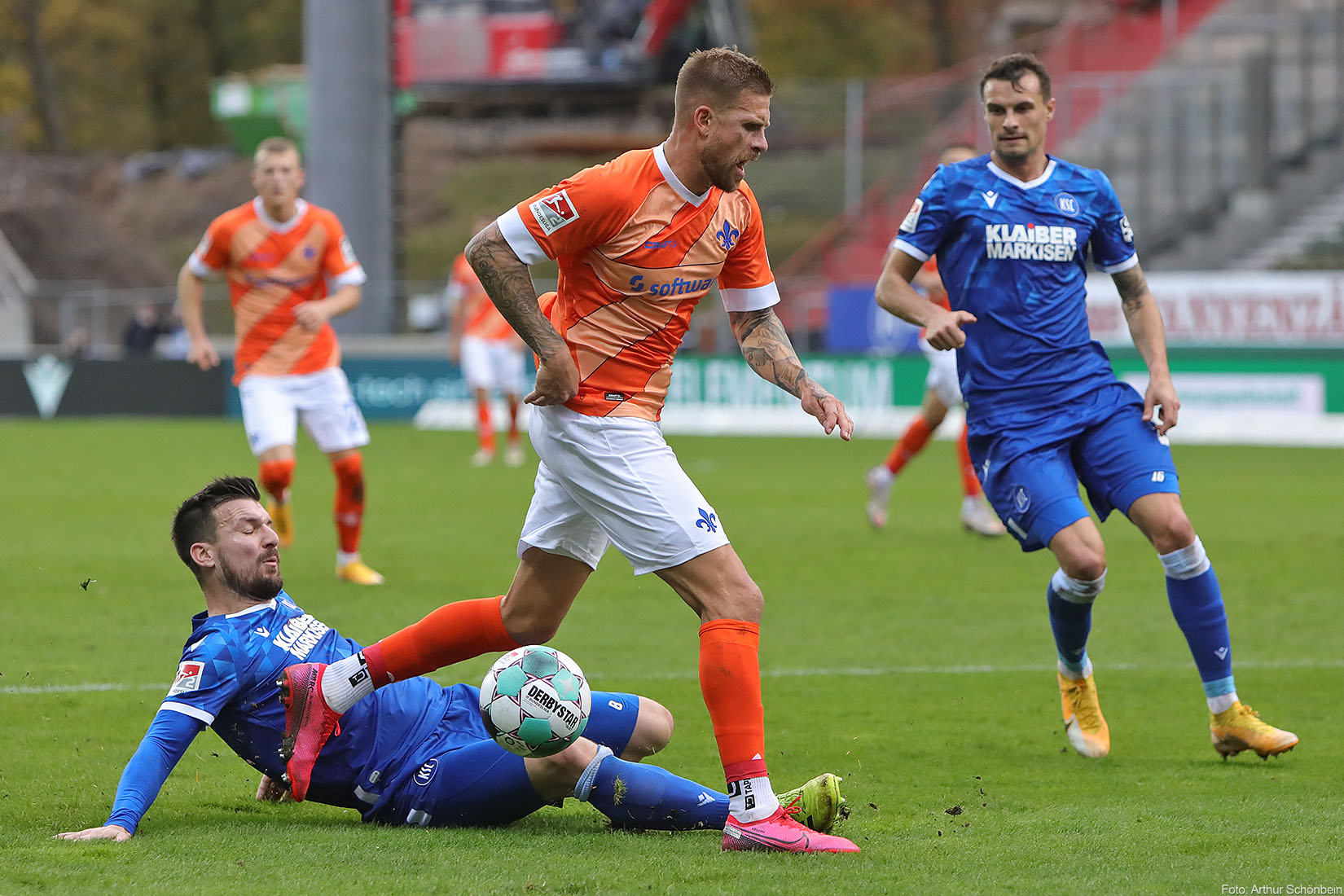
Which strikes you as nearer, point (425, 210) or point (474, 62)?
point (474, 62)

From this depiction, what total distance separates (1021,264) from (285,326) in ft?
17.0

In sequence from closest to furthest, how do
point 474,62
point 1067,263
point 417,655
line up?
point 417,655, point 1067,263, point 474,62

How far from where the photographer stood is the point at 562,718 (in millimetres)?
4328

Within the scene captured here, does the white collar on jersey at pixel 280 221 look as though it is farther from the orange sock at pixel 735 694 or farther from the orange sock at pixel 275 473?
the orange sock at pixel 735 694

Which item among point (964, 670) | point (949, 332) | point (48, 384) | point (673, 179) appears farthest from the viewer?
point (48, 384)

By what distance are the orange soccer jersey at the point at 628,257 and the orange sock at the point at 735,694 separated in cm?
70

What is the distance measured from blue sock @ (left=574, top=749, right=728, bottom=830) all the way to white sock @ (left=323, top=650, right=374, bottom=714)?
66 cm

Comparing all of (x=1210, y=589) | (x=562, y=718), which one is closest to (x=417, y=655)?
(x=562, y=718)

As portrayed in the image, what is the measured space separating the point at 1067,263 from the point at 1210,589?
1.26 meters

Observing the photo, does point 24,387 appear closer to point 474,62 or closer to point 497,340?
point 497,340

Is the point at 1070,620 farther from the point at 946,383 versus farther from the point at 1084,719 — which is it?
the point at 946,383

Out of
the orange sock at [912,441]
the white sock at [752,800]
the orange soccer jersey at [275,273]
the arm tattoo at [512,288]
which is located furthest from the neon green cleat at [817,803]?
the orange sock at [912,441]

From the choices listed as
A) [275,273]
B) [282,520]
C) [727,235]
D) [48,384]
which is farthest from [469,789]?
[48,384]

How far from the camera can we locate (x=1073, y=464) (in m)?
5.93
